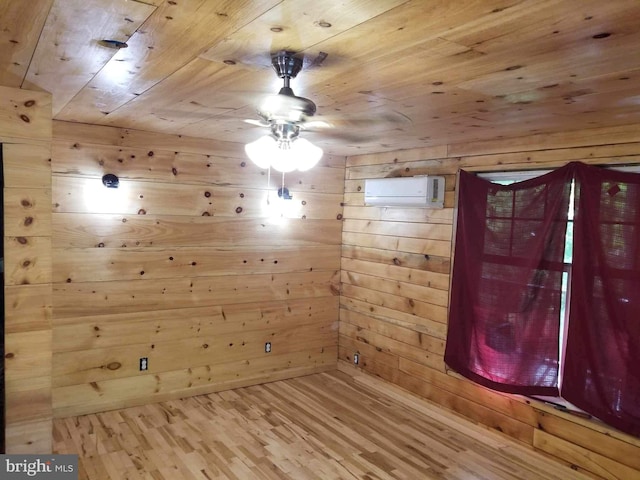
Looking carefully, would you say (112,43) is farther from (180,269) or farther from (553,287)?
(553,287)

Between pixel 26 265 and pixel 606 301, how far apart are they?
3311mm

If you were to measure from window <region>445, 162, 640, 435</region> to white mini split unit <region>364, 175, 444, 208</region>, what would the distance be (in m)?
0.22

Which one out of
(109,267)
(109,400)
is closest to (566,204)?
(109,267)

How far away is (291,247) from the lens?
482cm

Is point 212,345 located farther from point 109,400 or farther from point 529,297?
point 529,297

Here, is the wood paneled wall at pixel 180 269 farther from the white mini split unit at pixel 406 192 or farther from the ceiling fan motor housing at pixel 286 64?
the ceiling fan motor housing at pixel 286 64

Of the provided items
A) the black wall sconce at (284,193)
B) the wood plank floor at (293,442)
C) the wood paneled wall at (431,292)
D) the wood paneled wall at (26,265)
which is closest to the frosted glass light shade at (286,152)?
the wood paneled wall at (26,265)

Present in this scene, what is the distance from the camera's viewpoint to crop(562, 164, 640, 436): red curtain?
2.88m

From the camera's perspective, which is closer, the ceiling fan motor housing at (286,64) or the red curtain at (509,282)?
the ceiling fan motor housing at (286,64)

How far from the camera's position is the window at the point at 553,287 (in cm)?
292

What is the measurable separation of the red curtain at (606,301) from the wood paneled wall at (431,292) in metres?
0.17

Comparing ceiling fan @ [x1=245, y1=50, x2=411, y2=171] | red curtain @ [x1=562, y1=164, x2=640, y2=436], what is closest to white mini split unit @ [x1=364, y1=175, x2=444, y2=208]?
ceiling fan @ [x1=245, y1=50, x2=411, y2=171]

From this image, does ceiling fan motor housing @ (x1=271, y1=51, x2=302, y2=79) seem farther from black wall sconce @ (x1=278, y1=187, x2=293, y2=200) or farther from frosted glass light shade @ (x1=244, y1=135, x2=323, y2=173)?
black wall sconce @ (x1=278, y1=187, x2=293, y2=200)

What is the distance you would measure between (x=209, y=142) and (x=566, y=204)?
9.33ft
